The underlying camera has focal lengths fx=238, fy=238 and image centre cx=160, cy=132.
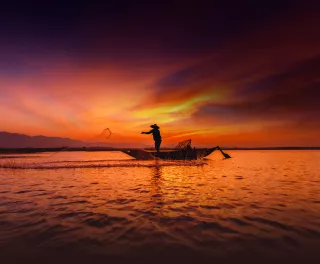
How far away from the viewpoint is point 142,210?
8031 millimetres

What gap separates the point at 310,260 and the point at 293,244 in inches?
28.9

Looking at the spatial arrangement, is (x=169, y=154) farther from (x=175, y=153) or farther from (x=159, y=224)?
(x=159, y=224)

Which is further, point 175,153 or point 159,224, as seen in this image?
point 175,153

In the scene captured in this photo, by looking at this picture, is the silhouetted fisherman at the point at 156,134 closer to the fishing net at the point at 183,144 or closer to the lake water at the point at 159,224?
the fishing net at the point at 183,144

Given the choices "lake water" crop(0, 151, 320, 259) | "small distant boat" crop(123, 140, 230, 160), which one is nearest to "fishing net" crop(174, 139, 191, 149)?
"small distant boat" crop(123, 140, 230, 160)

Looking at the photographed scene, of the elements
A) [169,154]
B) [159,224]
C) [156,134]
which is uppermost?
[156,134]

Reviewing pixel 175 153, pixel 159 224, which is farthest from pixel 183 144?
pixel 159 224

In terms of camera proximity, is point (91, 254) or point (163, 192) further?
point (163, 192)

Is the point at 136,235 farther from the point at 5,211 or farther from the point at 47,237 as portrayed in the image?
the point at 5,211

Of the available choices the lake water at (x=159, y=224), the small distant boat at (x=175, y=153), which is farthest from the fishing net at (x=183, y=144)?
the lake water at (x=159, y=224)

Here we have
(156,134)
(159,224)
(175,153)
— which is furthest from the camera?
(175,153)

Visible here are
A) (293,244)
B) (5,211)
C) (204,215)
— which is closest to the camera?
(293,244)

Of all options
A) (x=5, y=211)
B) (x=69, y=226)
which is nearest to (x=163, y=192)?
(x=69, y=226)

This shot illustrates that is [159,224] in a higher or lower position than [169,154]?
lower
